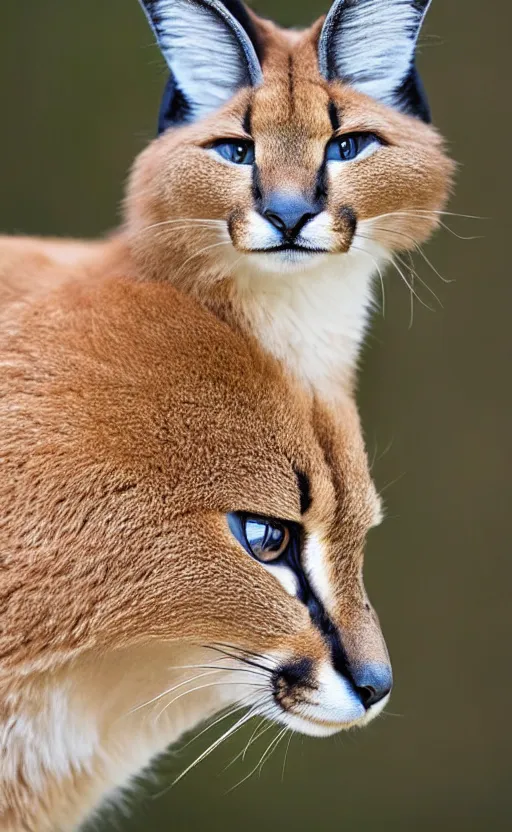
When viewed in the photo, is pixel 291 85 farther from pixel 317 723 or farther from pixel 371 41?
pixel 317 723

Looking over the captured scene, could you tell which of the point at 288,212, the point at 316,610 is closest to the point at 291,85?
the point at 288,212

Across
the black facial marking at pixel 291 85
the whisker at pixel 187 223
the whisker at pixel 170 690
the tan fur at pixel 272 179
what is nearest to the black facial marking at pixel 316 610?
the whisker at pixel 170 690

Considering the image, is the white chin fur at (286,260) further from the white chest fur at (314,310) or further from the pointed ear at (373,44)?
the pointed ear at (373,44)

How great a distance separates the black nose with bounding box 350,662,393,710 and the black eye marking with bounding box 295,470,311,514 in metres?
0.17

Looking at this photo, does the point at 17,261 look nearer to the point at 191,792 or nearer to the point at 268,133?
the point at 268,133

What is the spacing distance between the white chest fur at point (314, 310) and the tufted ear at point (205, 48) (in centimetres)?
18

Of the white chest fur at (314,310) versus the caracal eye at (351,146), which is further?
the white chest fur at (314,310)

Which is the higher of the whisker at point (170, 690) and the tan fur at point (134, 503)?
the tan fur at point (134, 503)

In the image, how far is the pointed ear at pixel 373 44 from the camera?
1051mm

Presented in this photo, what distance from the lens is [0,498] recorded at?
3.55ft

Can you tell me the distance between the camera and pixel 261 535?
113cm

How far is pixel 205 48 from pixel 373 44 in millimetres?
163

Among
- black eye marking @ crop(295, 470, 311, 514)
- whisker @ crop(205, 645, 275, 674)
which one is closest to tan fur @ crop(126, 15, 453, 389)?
black eye marking @ crop(295, 470, 311, 514)

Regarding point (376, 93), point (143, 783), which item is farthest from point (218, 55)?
point (143, 783)
